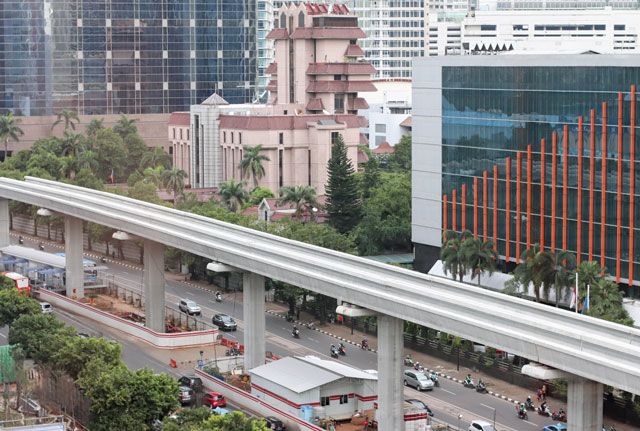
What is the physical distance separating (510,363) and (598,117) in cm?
1523

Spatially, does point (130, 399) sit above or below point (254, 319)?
below

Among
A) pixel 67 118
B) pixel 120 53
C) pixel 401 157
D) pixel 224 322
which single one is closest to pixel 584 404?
pixel 224 322

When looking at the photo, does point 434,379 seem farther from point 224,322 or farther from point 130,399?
point 130,399

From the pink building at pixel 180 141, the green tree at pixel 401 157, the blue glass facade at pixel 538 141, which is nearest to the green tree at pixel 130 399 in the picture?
the blue glass facade at pixel 538 141

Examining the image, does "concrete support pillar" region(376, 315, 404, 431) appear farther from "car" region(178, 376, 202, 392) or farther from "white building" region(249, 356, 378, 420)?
"car" region(178, 376, 202, 392)

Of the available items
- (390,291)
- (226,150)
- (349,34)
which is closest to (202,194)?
(226,150)

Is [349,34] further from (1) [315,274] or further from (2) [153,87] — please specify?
(1) [315,274]

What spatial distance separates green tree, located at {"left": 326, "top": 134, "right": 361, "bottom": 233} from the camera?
11125cm

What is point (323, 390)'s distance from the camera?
6512 cm

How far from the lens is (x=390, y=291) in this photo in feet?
200

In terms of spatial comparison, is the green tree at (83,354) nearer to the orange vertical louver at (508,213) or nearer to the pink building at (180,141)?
the orange vertical louver at (508,213)

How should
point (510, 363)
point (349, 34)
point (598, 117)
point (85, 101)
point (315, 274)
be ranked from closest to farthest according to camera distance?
point (315, 274) < point (510, 363) < point (598, 117) < point (349, 34) < point (85, 101)

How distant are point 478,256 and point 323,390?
24.0 metres

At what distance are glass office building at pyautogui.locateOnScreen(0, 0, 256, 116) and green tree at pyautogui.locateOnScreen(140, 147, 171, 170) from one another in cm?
2794
